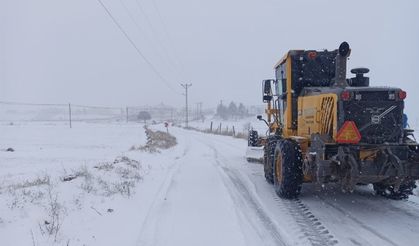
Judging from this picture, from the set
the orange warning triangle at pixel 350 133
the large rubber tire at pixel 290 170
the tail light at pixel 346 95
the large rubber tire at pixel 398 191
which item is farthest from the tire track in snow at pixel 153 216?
the large rubber tire at pixel 398 191

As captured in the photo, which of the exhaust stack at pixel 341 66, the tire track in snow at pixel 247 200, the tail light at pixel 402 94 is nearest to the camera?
the tire track in snow at pixel 247 200

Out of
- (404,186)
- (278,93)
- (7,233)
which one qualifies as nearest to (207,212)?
(7,233)

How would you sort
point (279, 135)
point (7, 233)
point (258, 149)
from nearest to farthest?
point (7, 233) < point (279, 135) < point (258, 149)

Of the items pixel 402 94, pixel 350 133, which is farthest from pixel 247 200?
pixel 402 94

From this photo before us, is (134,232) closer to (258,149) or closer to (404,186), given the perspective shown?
(404,186)

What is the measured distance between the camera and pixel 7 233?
19.4ft

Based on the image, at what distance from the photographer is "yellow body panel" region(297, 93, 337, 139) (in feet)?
26.0

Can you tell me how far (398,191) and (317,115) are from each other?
226cm

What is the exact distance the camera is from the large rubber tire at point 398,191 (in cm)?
850

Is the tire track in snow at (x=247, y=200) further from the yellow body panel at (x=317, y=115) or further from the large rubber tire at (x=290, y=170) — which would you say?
the yellow body panel at (x=317, y=115)

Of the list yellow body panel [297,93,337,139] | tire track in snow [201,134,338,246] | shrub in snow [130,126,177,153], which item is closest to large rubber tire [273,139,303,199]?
tire track in snow [201,134,338,246]

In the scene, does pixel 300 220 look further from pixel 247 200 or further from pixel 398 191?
pixel 398 191

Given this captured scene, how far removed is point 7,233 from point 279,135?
7253 mm

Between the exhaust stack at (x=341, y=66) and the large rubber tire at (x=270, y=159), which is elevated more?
the exhaust stack at (x=341, y=66)
